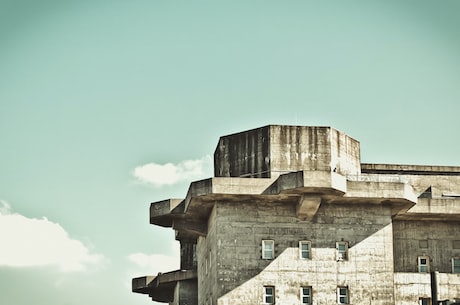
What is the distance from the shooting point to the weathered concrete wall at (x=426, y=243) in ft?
160

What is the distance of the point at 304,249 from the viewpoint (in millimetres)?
45250

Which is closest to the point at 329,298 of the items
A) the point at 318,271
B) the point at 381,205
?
the point at 318,271

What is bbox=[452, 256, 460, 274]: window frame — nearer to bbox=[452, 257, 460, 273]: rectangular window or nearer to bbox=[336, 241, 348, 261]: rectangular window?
bbox=[452, 257, 460, 273]: rectangular window

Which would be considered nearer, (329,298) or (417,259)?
(329,298)

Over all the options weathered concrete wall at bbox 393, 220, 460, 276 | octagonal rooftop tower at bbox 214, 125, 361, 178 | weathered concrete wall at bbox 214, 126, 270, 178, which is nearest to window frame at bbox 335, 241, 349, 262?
octagonal rooftop tower at bbox 214, 125, 361, 178

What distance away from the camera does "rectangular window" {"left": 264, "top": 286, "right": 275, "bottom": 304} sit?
145 ft

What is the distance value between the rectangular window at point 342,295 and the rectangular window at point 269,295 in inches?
130

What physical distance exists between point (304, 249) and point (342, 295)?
2.97 m

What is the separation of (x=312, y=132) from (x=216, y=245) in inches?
304

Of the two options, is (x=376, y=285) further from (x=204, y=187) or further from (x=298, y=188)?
(x=204, y=187)

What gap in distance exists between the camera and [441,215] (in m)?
48.5

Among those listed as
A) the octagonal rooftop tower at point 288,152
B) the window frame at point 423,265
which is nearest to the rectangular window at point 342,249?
the octagonal rooftop tower at point 288,152

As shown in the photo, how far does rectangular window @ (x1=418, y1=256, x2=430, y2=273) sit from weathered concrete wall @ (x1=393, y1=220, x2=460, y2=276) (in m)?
0.16

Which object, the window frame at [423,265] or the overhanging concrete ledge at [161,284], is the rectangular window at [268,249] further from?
the overhanging concrete ledge at [161,284]
